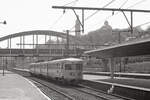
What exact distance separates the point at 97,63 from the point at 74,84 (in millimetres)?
60580

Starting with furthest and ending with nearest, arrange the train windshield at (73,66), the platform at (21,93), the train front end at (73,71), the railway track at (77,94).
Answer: the train windshield at (73,66) < the train front end at (73,71) < the railway track at (77,94) < the platform at (21,93)

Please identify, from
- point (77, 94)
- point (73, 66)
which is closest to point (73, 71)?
point (73, 66)

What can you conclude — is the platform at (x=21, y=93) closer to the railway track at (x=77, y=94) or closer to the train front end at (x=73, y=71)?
the railway track at (x=77, y=94)

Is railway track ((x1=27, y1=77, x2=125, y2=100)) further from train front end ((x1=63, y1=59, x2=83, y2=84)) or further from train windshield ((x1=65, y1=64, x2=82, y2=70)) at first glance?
train windshield ((x1=65, y1=64, x2=82, y2=70))

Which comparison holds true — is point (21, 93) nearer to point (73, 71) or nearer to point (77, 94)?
point (77, 94)

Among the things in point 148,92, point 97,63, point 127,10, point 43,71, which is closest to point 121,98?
point 148,92

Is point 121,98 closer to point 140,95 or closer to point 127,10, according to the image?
point 140,95

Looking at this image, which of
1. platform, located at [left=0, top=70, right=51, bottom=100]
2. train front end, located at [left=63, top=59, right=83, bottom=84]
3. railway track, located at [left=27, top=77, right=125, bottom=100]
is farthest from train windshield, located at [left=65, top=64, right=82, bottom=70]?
railway track, located at [left=27, top=77, right=125, bottom=100]

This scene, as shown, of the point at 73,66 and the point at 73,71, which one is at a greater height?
the point at 73,66

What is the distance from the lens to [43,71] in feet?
170

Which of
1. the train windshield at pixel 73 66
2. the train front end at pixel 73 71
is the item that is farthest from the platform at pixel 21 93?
the train windshield at pixel 73 66

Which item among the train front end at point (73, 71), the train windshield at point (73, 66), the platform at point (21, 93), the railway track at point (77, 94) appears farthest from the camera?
the train windshield at point (73, 66)

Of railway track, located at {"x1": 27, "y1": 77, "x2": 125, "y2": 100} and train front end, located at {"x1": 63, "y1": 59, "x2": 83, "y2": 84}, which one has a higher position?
train front end, located at {"x1": 63, "y1": 59, "x2": 83, "y2": 84}

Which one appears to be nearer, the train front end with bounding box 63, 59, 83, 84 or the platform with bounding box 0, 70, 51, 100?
the platform with bounding box 0, 70, 51, 100
